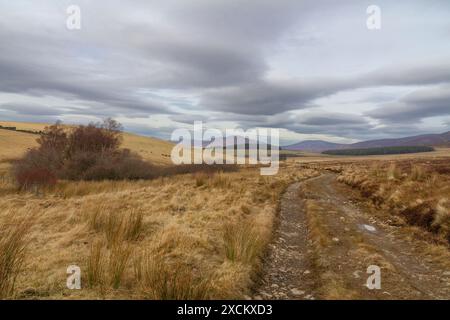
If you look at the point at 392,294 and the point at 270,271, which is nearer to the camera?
the point at 392,294

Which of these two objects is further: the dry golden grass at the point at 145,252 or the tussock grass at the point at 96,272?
the tussock grass at the point at 96,272

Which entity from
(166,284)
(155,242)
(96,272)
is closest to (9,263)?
(96,272)

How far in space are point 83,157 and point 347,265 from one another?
29.0 meters

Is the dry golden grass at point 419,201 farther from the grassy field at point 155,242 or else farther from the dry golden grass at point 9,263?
the dry golden grass at point 9,263

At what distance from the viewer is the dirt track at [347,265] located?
232 inches

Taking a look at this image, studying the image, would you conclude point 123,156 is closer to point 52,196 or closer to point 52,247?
point 52,196

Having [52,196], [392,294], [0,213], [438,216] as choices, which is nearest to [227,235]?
[392,294]

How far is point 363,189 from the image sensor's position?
20.8 m

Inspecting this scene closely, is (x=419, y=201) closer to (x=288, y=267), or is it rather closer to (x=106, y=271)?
(x=288, y=267)

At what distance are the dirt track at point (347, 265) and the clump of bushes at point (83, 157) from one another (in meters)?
22.9

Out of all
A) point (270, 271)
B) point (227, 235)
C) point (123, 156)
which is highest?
point (123, 156)

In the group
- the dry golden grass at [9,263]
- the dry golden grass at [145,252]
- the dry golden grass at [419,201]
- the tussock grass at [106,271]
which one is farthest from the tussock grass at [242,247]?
the dry golden grass at [419,201]

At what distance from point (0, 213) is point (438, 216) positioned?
558 inches

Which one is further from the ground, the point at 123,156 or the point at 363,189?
the point at 123,156
